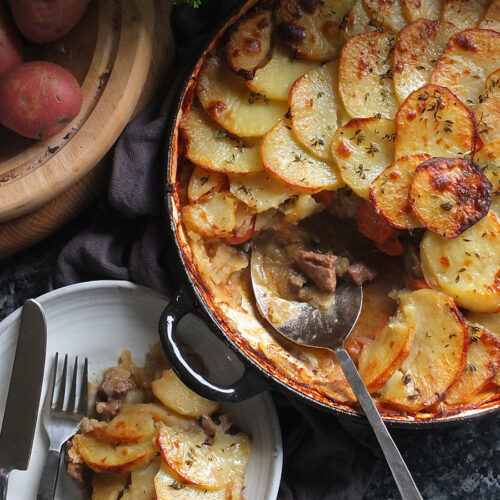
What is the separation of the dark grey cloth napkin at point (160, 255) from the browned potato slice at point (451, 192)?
3.04 feet

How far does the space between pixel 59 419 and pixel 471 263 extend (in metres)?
1.72

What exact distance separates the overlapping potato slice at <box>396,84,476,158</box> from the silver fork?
1.57 metres

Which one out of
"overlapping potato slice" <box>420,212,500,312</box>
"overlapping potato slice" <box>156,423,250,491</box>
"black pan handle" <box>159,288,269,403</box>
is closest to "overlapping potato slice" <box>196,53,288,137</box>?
"black pan handle" <box>159,288,269,403</box>

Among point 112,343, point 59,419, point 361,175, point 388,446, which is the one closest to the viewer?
point 388,446

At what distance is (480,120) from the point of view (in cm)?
246

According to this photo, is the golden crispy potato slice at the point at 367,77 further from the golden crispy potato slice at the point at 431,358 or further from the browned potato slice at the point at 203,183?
the golden crispy potato slice at the point at 431,358

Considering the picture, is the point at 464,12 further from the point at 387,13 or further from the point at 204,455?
the point at 204,455

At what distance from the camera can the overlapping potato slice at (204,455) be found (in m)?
2.51

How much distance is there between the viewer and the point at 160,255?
107 inches

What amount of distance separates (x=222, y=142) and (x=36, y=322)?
1.02 m

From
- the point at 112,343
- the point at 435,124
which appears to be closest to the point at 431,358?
the point at 435,124

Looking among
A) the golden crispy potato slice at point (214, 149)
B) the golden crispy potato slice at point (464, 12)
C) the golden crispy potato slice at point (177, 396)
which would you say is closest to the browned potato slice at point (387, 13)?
the golden crispy potato slice at point (464, 12)

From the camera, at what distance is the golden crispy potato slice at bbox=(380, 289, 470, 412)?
92.2 inches

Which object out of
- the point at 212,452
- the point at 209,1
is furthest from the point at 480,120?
the point at 212,452
